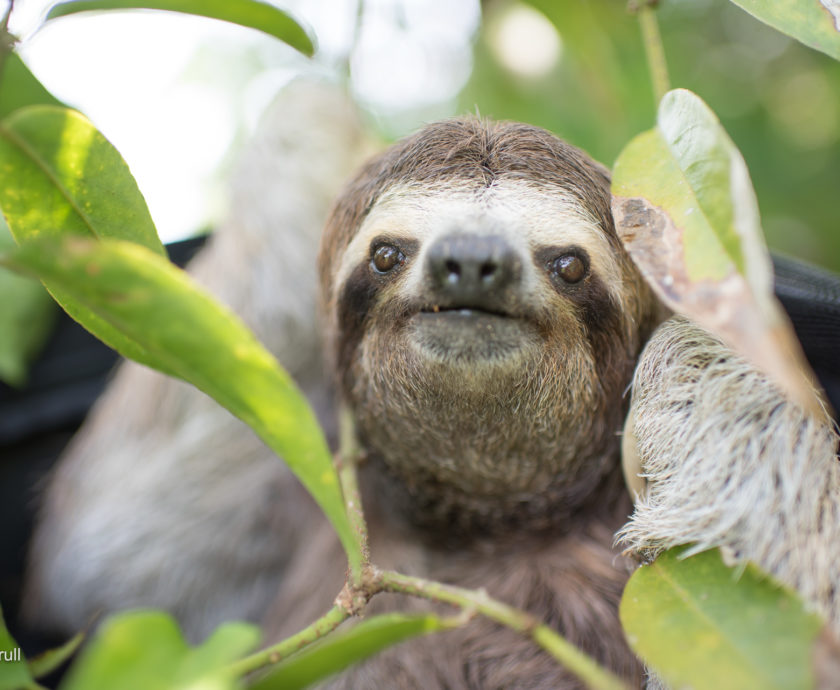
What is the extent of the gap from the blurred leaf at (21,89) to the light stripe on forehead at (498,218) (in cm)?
92

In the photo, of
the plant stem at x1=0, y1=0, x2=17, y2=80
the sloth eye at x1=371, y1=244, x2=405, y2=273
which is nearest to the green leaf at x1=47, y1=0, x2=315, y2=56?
the plant stem at x1=0, y1=0, x2=17, y2=80

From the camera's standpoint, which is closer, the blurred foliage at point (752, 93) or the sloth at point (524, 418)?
the sloth at point (524, 418)

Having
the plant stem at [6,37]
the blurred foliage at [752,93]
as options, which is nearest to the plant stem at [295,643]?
the plant stem at [6,37]

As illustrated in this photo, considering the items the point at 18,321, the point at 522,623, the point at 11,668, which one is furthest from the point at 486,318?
the point at 18,321

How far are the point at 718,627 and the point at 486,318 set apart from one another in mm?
718

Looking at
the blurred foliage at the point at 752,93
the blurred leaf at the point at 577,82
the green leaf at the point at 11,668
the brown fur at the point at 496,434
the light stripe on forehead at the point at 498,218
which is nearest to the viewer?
the green leaf at the point at 11,668

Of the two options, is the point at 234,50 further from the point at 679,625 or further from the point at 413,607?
the point at 679,625

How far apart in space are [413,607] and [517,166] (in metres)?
1.44

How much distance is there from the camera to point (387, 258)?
1652 millimetres

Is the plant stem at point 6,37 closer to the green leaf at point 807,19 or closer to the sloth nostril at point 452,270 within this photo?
the sloth nostril at point 452,270

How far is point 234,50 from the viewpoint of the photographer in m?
6.58

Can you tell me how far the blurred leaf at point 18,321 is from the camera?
2822mm

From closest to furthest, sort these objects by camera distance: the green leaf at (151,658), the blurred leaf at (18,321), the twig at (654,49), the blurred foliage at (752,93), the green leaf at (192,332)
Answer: the green leaf at (151,658) < the green leaf at (192,332) < the twig at (654,49) < the blurred leaf at (18,321) < the blurred foliage at (752,93)

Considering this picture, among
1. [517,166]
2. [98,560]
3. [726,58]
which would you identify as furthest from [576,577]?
[726,58]
